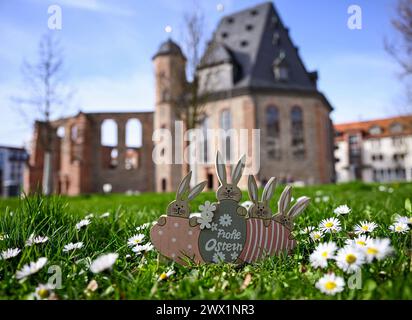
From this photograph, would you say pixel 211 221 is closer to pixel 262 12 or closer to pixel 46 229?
pixel 46 229

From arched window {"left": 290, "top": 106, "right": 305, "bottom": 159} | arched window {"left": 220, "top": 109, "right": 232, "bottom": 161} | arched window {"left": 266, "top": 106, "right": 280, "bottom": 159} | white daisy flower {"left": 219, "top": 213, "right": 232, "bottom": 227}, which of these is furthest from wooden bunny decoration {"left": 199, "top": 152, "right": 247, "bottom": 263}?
arched window {"left": 290, "top": 106, "right": 305, "bottom": 159}

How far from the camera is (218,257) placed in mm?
1844

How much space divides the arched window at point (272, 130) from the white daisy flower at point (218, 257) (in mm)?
25072

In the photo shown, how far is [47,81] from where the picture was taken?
49.9 ft

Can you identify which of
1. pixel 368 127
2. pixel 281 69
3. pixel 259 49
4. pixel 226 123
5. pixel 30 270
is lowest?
pixel 30 270

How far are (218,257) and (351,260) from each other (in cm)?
74

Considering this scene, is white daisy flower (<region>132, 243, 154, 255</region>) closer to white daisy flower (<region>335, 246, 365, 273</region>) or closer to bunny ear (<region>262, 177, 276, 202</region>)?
bunny ear (<region>262, 177, 276, 202</region>)

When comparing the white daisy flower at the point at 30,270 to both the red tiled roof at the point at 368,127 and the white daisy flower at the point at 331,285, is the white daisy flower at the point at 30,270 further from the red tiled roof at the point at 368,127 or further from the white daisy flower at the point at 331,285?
the red tiled roof at the point at 368,127

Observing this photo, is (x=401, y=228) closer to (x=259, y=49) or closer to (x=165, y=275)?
(x=165, y=275)

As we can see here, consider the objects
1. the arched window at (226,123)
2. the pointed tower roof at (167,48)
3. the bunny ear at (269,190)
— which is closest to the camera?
the bunny ear at (269,190)

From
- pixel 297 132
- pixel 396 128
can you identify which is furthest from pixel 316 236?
pixel 396 128

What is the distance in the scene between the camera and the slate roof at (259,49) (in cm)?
2703

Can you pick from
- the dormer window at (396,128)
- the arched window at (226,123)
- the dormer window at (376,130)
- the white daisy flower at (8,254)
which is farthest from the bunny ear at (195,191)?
the dormer window at (376,130)
